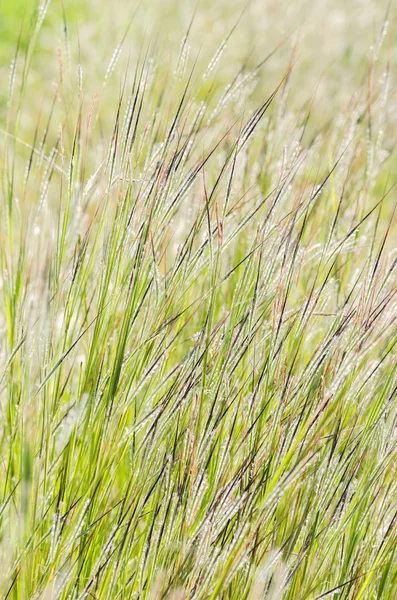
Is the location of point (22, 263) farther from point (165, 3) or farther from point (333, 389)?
point (165, 3)

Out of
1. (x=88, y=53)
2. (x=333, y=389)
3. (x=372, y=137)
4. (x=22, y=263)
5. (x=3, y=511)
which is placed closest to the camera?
(x=333, y=389)

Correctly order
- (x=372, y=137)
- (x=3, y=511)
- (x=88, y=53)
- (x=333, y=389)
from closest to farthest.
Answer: (x=333, y=389), (x=3, y=511), (x=372, y=137), (x=88, y=53)

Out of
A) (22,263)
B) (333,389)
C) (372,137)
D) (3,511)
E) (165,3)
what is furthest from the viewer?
(165,3)

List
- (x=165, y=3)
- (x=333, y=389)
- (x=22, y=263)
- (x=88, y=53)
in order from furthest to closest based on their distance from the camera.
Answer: (x=165, y=3) < (x=88, y=53) < (x=22, y=263) < (x=333, y=389)

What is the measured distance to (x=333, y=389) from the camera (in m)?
0.94

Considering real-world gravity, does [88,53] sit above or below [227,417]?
above

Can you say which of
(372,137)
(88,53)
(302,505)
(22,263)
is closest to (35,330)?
(22,263)

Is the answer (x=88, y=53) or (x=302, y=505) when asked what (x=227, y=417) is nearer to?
(x=302, y=505)

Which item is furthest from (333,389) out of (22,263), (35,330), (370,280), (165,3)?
(165,3)

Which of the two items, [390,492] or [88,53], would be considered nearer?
[390,492]

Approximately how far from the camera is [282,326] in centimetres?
111

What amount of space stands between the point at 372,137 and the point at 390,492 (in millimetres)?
748

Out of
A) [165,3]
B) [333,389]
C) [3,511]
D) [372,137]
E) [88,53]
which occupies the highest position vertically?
[165,3]

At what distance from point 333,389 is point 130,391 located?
0.94ft
